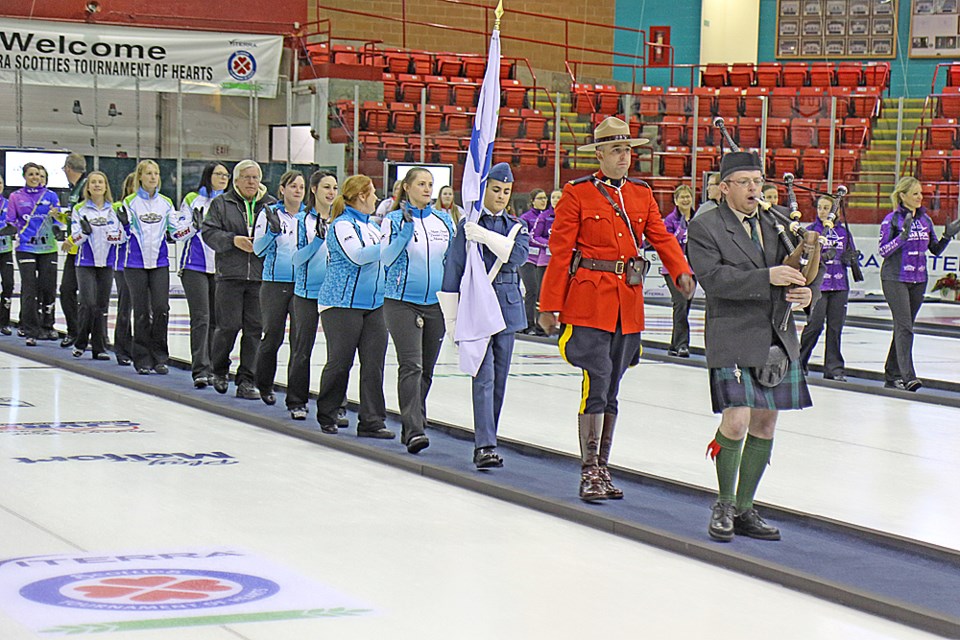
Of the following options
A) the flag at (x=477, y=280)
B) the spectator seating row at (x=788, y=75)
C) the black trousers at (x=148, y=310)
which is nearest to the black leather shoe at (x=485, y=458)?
the flag at (x=477, y=280)

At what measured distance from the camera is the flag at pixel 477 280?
23.0 feet

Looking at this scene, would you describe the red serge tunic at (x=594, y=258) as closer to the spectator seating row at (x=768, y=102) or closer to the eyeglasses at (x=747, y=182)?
the eyeglasses at (x=747, y=182)

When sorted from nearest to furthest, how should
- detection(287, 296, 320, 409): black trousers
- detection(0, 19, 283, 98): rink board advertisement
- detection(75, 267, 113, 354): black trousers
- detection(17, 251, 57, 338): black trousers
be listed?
detection(287, 296, 320, 409): black trousers
detection(75, 267, 113, 354): black trousers
detection(17, 251, 57, 338): black trousers
detection(0, 19, 283, 98): rink board advertisement

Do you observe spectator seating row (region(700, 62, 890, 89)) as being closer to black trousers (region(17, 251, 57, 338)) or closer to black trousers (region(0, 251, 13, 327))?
black trousers (region(0, 251, 13, 327))

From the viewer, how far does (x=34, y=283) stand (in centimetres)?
1323

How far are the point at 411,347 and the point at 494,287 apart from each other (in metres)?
0.78

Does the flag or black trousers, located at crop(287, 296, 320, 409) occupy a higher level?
the flag

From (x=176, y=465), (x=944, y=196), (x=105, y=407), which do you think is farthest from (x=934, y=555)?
(x=944, y=196)

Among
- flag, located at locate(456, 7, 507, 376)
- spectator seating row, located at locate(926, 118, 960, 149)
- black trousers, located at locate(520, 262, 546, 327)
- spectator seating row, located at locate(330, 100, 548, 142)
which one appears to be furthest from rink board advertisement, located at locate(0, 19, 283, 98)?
flag, located at locate(456, 7, 507, 376)

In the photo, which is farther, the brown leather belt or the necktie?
the brown leather belt

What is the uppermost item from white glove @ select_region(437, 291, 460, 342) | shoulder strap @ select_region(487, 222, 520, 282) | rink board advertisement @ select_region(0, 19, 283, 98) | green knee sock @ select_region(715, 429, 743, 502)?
rink board advertisement @ select_region(0, 19, 283, 98)

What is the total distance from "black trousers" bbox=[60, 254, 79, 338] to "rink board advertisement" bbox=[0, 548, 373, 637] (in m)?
7.45

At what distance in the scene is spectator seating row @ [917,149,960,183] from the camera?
806 inches

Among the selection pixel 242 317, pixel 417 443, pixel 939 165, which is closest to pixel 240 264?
pixel 242 317
